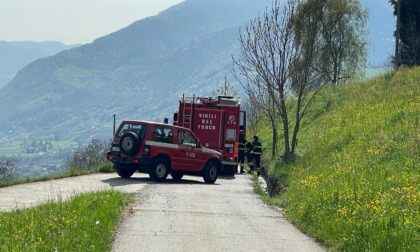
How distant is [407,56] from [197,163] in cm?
2444

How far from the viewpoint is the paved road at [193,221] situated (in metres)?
10.4

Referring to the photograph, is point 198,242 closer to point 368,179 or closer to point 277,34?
point 368,179

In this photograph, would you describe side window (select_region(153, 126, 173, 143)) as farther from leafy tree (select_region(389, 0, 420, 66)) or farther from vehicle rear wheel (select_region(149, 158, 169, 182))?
leafy tree (select_region(389, 0, 420, 66))

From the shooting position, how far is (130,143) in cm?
2225

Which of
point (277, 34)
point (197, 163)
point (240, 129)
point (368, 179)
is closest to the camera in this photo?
point (368, 179)

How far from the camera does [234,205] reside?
16.1 metres

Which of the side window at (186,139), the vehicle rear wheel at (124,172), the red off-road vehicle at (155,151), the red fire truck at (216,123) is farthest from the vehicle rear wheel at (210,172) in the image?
the red fire truck at (216,123)

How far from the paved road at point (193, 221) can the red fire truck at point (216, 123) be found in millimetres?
9382

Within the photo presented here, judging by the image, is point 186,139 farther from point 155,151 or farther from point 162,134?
point 155,151

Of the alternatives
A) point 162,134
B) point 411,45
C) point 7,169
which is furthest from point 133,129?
point 7,169

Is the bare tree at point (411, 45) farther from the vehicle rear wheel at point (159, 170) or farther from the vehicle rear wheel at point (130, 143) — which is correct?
the vehicle rear wheel at point (130, 143)

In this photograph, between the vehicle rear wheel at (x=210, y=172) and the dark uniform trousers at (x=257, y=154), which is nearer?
the vehicle rear wheel at (x=210, y=172)

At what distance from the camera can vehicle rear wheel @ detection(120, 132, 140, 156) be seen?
2217 cm

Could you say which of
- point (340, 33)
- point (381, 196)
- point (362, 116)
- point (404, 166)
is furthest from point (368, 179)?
point (340, 33)
